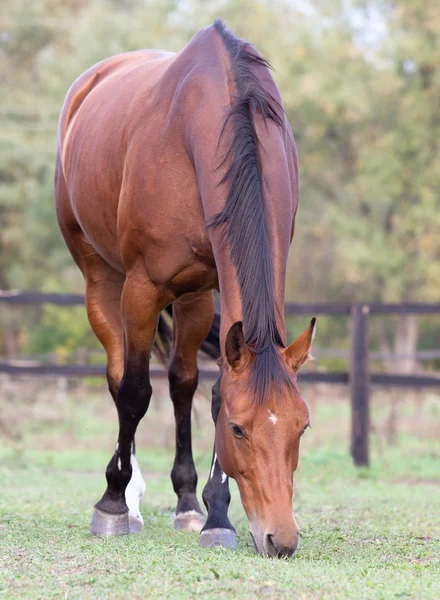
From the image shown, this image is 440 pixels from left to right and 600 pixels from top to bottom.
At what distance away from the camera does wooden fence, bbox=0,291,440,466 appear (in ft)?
29.7

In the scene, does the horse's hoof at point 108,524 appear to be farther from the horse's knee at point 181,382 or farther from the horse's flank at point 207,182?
the horse's flank at point 207,182

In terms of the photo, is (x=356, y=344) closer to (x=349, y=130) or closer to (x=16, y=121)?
(x=349, y=130)

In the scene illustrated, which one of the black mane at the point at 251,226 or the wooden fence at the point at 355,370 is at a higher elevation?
the black mane at the point at 251,226

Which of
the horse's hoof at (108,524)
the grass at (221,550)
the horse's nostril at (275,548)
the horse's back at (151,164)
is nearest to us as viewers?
the grass at (221,550)

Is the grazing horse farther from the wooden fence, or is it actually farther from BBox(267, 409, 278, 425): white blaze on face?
the wooden fence

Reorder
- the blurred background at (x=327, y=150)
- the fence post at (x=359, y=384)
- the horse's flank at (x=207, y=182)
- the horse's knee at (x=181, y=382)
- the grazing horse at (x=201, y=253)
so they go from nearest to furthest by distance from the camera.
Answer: the grazing horse at (x=201, y=253) → the horse's flank at (x=207, y=182) → the horse's knee at (x=181, y=382) → the fence post at (x=359, y=384) → the blurred background at (x=327, y=150)

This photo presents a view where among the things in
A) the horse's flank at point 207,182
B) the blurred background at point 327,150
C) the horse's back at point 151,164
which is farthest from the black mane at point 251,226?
the blurred background at point 327,150

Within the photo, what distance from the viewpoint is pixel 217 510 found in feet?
13.9

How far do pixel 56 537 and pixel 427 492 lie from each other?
3819 millimetres

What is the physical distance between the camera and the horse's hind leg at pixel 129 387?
4379mm

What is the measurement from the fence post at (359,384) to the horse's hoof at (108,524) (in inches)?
185

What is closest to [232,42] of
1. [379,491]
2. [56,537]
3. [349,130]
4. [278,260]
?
[278,260]

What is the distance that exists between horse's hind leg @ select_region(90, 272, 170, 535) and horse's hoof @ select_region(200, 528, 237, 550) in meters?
0.67

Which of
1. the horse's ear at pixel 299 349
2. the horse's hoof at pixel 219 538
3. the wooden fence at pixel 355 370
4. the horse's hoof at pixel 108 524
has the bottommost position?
the horse's hoof at pixel 108 524
